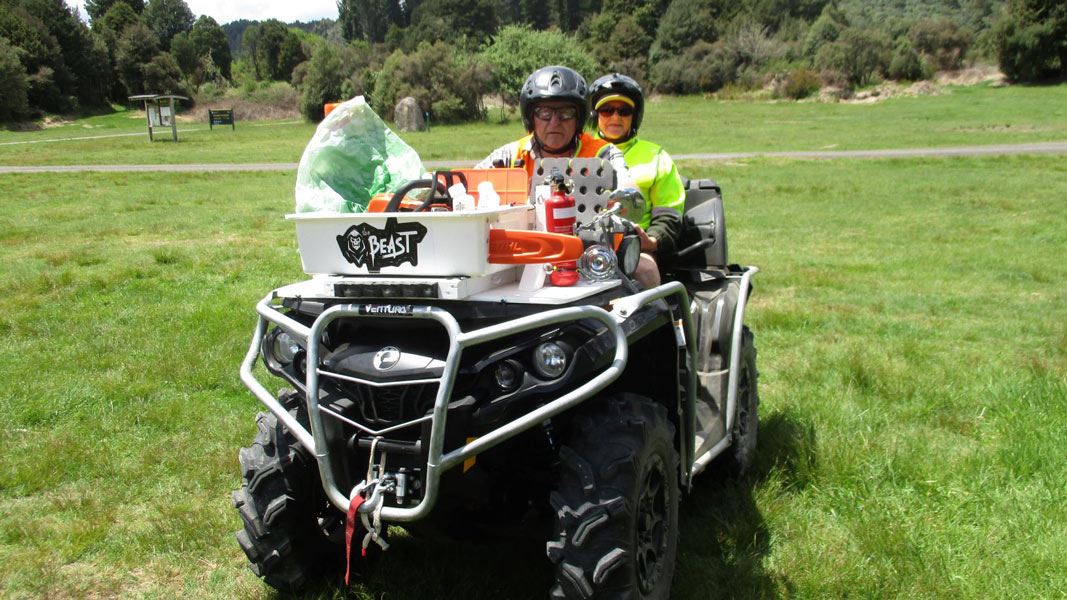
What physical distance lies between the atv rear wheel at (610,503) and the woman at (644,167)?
108cm

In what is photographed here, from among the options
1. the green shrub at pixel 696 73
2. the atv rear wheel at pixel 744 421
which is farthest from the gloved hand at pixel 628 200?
Result: the green shrub at pixel 696 73

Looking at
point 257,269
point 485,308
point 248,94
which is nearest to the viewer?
point 485,308

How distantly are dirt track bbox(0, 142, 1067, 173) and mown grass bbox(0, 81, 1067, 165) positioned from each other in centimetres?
143

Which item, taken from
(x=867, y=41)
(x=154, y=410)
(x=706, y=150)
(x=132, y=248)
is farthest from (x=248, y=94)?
(x=154, y=410)

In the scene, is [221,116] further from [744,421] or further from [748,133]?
[744,421]

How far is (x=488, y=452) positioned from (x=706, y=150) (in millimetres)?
25875

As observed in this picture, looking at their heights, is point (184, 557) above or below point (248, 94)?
below

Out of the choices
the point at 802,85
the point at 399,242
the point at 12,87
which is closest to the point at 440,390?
the point at 399,242

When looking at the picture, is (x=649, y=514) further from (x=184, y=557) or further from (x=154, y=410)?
(x=154, y=410)

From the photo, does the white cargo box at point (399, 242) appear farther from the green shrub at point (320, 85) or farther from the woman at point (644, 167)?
the green shrub at point (320, 85)

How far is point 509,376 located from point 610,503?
52 cm

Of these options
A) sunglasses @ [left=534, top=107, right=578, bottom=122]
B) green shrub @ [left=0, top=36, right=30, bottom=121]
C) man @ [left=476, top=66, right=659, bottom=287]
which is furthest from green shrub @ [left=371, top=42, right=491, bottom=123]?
sunglasses @ [left=534, top=107, right=578, bottom=122]

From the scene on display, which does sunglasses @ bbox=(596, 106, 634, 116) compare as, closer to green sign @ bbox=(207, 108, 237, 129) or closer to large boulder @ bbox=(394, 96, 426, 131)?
large boulder @ bbox=(394, 96, 426, 131)

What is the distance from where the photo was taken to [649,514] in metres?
3.33
